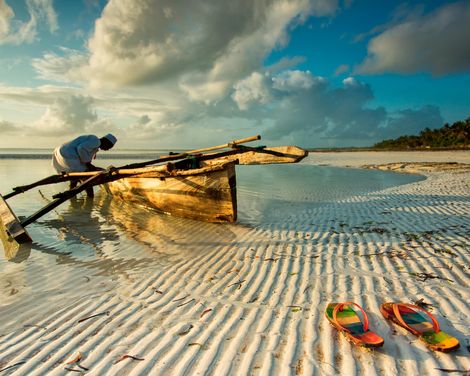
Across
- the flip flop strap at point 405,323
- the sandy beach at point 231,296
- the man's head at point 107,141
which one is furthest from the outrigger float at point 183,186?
the flip flop strap at point 405,323

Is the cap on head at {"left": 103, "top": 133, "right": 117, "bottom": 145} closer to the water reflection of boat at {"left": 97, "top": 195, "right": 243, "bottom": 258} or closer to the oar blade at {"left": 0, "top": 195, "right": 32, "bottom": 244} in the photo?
the water reflection of boat at {"left": 97, "top": 195, "right": 243, "bottom": 258}

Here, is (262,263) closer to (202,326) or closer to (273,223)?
(202,326)

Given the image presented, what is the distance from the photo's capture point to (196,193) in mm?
7000

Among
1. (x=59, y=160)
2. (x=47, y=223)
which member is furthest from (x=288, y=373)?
(x=59, y=160)

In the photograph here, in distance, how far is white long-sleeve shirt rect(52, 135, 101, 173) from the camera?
9039mm

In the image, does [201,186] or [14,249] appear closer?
[14,249]

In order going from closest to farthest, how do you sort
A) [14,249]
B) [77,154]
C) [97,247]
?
[14,249] < [97,247] < [77,154]

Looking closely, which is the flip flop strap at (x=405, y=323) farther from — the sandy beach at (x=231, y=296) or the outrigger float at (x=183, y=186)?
the outrigger float at (x=183, y=186)

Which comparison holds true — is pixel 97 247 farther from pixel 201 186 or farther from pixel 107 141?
pixel 107 141

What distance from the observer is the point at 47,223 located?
739 cm

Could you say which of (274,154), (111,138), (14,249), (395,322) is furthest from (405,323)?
(111,138)

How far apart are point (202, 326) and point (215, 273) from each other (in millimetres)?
1384

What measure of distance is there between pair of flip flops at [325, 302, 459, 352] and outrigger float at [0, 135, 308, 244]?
4.14m

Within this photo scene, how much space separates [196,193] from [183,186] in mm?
446
